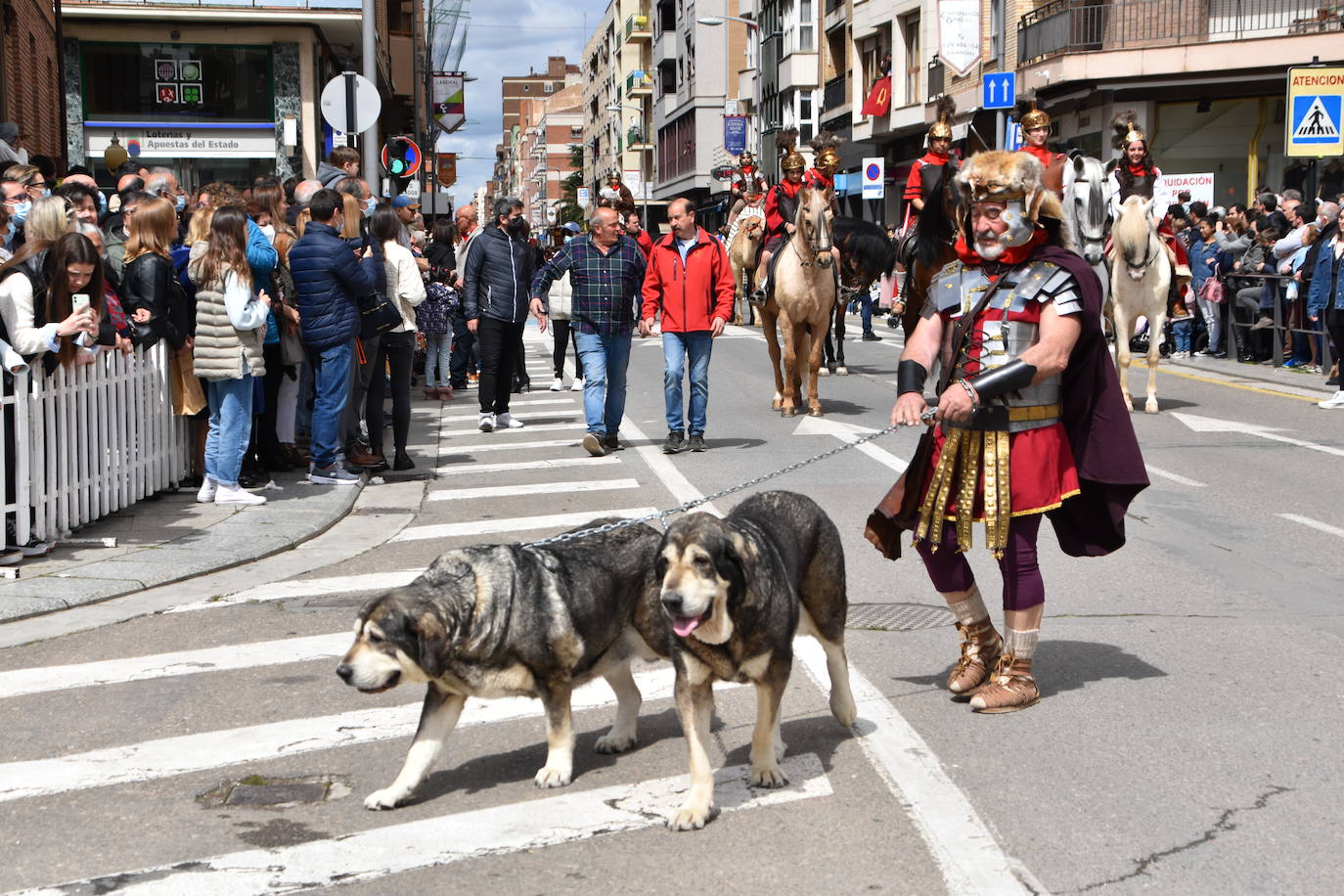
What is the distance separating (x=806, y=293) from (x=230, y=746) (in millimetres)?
10479

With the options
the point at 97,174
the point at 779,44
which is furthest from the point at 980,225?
the point at 779,44

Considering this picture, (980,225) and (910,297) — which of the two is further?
(910,297)

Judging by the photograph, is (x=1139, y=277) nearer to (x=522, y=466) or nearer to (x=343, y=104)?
(x=522, y=466)

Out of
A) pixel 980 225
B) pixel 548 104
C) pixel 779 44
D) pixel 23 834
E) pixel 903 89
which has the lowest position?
pixel 23 834

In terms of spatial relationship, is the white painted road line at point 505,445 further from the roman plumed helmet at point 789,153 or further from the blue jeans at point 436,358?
the roman plumed helmet at point 789,153

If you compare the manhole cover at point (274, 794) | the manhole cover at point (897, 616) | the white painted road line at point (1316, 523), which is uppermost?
the white painted road line at point (1316, 523)

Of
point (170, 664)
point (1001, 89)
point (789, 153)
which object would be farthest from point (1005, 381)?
point (1001, 89)

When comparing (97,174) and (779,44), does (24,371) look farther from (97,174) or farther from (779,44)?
(779,44)

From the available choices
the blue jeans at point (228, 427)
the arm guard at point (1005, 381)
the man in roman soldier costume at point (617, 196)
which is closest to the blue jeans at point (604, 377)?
the man in roman soldier costume at point (617, 196)

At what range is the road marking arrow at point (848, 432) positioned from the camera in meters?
12.6

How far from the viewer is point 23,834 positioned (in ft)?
15.9

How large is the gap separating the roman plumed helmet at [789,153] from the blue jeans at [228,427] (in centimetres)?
899

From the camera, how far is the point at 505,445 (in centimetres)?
1473

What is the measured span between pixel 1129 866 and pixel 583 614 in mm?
1819
